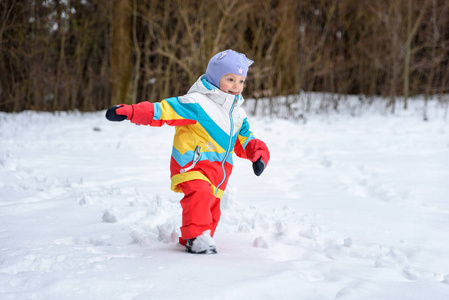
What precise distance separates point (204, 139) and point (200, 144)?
0.13 ft

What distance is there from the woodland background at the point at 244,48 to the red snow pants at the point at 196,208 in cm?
854

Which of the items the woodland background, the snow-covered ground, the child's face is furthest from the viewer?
the woodland background

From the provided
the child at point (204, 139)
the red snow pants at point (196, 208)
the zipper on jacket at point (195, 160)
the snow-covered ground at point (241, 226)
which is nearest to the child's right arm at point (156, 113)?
the child at point (204, 139)

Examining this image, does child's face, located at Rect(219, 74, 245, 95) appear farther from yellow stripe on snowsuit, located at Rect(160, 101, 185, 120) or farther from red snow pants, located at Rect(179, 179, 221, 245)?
red snow pants, located at Rect(179, 179, 221, 245)

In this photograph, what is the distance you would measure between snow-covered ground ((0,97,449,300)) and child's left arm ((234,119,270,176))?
1.64ft

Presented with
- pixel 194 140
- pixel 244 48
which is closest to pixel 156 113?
pixel 194 140

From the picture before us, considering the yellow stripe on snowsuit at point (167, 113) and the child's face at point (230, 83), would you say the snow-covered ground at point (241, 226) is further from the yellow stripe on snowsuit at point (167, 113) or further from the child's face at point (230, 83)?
the child's face at point (230, 83)

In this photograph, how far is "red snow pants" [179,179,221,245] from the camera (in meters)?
2.63

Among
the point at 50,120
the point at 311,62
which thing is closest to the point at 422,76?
the point at 311,62

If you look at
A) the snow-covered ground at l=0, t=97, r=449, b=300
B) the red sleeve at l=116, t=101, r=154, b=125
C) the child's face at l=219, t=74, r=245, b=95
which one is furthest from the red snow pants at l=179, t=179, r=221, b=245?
the child's face at l=219, t=74, r=245, b=95

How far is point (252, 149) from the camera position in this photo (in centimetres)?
295

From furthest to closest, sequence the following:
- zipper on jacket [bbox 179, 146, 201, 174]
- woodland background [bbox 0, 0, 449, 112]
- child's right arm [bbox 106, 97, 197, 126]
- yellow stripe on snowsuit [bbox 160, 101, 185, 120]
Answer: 1. woodland background [bbox 0, 0, 449, 112]
2. zipper on jacket [bbox 179, 146, 201, 174]
3. yellow stripe on snowsuit [bbox 160, 101, 185, 120]
4. child's right arm [bbox 106, 97, 197, 126]

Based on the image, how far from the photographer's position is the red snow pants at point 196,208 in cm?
263

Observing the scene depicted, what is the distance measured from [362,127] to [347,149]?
3044mm
